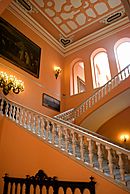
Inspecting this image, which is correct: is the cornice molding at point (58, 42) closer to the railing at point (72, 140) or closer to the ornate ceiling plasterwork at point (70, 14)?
the ornate ceiling plasterwork at point (70, 14)

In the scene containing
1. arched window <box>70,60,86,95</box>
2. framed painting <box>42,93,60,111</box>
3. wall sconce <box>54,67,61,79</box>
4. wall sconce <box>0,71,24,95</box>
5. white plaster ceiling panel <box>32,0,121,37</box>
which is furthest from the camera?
arched window <box>70,60,86,95</box>

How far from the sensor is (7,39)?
7.16 meters

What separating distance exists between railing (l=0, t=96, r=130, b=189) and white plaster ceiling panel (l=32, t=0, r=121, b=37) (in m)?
5.66

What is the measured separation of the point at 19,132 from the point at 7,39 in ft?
14.9

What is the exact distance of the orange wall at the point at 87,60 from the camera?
8.67 meters

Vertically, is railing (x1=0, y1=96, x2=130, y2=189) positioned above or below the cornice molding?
below

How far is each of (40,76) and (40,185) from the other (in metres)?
5.75

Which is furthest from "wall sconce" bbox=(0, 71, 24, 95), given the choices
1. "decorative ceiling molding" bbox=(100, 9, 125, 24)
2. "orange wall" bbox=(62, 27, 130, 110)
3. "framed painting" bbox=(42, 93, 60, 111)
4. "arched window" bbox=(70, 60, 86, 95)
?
"decorative ceiling molding" bbox=(100, 9, 125, 24)

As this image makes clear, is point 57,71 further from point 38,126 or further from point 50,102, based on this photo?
point 38,126

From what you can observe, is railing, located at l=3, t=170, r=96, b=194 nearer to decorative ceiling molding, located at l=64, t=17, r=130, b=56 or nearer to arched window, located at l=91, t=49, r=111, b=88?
arched window, located at l=91, t=49, r=111, b=88

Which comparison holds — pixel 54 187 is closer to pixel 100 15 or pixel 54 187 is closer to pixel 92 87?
pixel 92 87

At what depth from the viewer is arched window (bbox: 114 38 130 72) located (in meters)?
8.73

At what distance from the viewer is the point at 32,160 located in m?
3.85

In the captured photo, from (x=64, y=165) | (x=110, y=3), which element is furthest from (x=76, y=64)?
(x=64, y=165)
